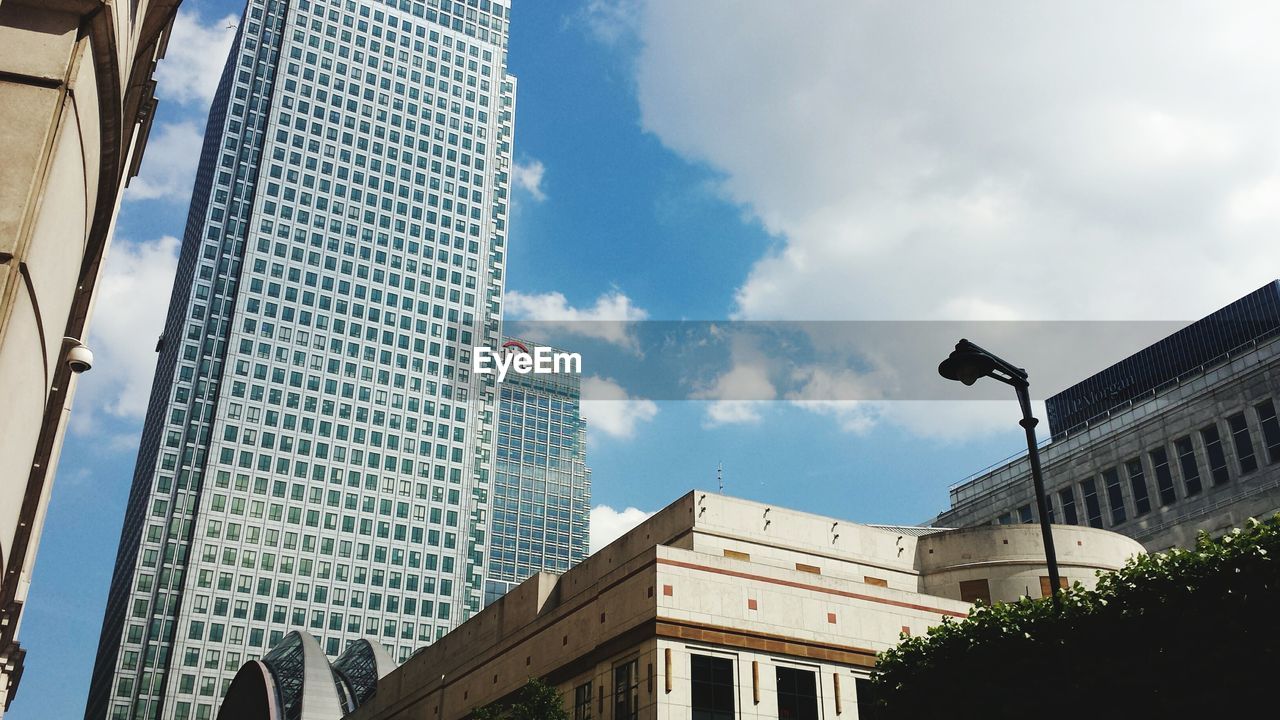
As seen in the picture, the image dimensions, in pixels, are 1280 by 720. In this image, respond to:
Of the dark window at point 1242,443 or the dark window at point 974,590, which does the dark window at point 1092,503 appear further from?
the dark window at point 974,590

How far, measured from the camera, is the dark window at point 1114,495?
69.1 meters

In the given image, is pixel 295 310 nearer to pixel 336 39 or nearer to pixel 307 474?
pixel 307 474

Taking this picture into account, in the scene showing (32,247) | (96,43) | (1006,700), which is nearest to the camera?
(32,247)

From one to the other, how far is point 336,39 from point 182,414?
215 ft

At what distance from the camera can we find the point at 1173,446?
66.8m

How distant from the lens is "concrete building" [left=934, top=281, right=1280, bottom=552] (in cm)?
6153

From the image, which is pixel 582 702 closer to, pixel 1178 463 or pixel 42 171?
pixel 42 171

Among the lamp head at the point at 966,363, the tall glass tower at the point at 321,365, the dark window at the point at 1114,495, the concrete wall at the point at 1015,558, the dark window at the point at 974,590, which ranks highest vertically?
the tall glass tower at the point at 321,365

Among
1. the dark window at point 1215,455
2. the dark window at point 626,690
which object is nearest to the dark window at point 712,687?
the dark window at point 626,690

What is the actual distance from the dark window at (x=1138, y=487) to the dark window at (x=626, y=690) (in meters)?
44.2

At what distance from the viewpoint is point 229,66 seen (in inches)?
6481

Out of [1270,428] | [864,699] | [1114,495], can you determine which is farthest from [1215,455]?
[864,699]

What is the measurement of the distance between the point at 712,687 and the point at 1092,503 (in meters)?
44.9

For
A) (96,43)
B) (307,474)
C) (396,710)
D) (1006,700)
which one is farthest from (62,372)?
(307,474)
